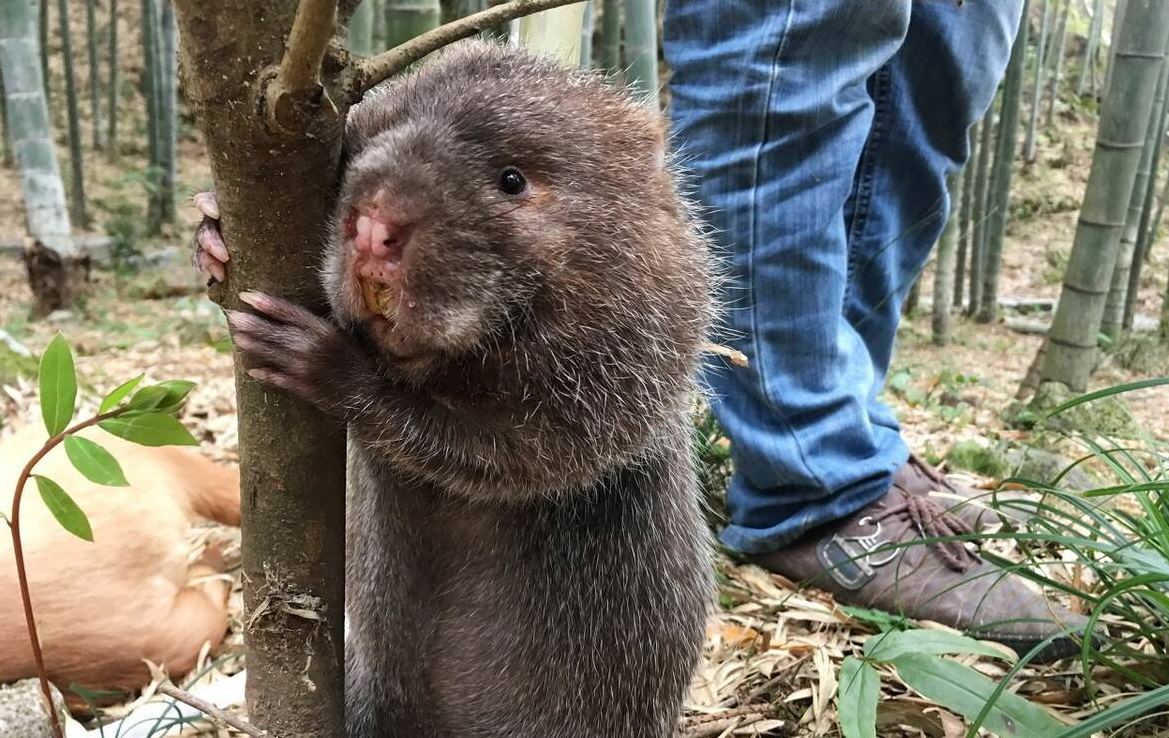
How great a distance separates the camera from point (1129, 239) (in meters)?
9.84

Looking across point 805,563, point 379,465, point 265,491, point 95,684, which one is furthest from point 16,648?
point 805,563

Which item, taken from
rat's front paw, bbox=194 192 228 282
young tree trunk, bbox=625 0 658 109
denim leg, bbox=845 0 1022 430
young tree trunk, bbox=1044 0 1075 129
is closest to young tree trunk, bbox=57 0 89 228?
Answer: young tree trunk, bbox=625 0 658 109

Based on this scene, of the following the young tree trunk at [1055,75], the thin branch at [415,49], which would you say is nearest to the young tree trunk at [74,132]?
the thin branch at [415,49]

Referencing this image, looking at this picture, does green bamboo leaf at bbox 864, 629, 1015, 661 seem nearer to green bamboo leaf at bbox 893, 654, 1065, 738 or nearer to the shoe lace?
green bamboo leaf at bbox 893, 654, 1065, 738

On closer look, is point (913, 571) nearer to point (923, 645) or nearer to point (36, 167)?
point (923, 645)

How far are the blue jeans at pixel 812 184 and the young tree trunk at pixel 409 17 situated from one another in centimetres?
128

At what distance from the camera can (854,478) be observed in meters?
2.87

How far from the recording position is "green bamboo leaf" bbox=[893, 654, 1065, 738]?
161 centimetres

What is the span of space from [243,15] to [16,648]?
6.40 feet

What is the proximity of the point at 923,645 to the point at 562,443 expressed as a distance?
2.66 feet

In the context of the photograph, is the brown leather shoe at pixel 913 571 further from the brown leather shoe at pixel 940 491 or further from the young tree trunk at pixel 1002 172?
the young tree trunk at pixel 1002 172

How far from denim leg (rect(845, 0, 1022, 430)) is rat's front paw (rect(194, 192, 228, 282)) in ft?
7.24

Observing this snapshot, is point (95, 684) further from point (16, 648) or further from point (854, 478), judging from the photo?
point (854, 478)

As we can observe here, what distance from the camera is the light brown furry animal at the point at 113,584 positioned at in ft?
7.82
